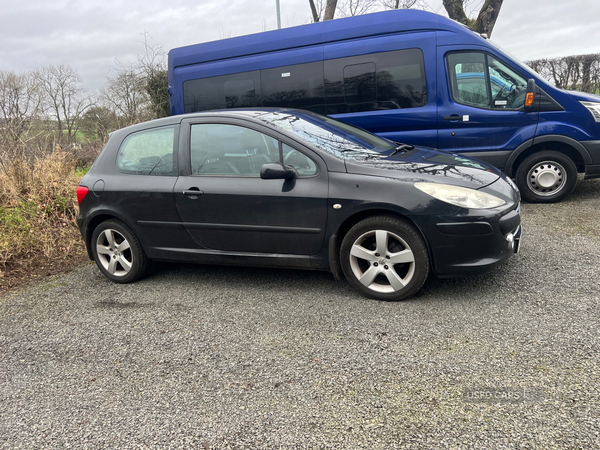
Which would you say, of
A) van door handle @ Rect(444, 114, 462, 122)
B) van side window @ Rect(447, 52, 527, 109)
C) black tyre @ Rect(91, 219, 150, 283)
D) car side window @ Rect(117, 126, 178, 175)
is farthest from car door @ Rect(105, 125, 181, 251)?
van side window @ Rect(447, 52, 527, 109)

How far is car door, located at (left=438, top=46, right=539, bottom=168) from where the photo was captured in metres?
6.18

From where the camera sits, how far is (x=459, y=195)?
330cm

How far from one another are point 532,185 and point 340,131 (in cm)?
351

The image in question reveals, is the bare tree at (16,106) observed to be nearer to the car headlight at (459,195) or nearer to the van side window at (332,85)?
the van side window at (332,85)

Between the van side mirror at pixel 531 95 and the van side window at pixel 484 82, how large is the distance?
0.24 ft

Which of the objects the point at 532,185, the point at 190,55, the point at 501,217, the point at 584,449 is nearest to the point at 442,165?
the point at 501,217

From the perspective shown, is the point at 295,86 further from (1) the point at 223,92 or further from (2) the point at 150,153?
(2) the point at 150,153

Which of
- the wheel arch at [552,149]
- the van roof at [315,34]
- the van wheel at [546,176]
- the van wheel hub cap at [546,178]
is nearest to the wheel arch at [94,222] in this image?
the van roof at [315,34]

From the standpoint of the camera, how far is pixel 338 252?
3664 millimetres

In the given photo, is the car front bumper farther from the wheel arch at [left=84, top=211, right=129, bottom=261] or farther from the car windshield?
the wheel arch at [left=84, top=211, right=129, bottom=261]

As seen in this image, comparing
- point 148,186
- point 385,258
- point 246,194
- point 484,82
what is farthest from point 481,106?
point 148,186

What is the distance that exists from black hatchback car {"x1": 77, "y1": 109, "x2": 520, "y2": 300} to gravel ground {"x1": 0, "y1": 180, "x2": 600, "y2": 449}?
32 centimetres

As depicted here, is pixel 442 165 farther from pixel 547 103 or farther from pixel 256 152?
pixel 547 103

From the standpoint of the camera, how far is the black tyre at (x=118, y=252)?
4.38 metres
